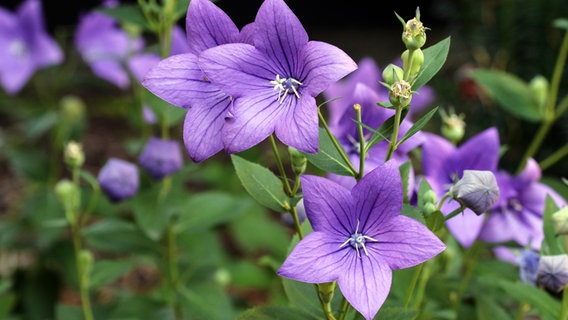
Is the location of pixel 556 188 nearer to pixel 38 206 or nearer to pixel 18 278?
pixel 38 206

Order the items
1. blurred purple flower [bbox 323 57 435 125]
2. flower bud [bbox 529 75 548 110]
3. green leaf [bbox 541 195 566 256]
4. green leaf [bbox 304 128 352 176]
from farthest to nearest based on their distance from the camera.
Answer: flower bud [bbox 529 75 548 110], blurred purple flower [bbox 323 57 435 125], green leaf [bbox 541 195 566 256], green leaf [bbox 304 128 352 176]

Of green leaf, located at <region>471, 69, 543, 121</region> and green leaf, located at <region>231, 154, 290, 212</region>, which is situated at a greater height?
green leaf, located at <region>231, 154, 290, 212</region>

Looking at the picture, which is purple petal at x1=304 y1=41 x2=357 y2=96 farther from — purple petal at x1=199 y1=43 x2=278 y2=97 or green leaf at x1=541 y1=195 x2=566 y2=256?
green leaf at x1=541 y1=195 x2=566 y2=256

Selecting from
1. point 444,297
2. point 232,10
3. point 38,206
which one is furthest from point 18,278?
point 232,10

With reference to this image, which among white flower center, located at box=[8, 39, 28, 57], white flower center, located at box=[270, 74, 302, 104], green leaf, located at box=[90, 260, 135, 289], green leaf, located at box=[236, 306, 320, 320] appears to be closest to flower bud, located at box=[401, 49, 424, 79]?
white flower center, located at box=[270, 74, 302, 104]

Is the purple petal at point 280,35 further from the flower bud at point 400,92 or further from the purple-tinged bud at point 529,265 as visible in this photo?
the purple-tinged bud at point 529,265

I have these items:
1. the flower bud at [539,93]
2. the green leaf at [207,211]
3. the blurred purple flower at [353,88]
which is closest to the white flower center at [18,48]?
the green leaf at [207,211]

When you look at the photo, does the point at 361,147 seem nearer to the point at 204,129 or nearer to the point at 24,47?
the point at 204,129
